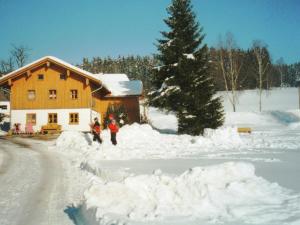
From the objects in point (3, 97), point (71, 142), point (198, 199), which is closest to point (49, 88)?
point (71, 142)

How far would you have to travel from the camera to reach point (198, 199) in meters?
7.09

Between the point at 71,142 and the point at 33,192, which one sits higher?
the point at 71,142

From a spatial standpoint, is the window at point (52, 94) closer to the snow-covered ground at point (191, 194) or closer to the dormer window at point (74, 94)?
the dormer window at point (74, 94)

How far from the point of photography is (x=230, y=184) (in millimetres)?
7715

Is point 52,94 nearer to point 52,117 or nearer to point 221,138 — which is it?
point 52,117

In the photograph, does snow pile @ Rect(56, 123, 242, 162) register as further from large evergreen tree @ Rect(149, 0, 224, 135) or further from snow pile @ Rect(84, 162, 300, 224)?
snow pile @ Rect(84, 162, 300, 224)

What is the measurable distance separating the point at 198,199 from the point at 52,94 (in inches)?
1211

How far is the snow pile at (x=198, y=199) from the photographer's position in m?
6.30

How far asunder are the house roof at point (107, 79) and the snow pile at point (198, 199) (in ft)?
89.3

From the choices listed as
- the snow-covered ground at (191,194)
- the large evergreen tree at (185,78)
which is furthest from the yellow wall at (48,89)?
the snow-covered ground at (191,194)

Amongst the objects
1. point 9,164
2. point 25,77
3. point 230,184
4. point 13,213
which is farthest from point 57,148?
point 25,77

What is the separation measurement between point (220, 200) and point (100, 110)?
108 feet

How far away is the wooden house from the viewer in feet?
114

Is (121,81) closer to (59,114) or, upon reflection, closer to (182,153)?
(59,114)
